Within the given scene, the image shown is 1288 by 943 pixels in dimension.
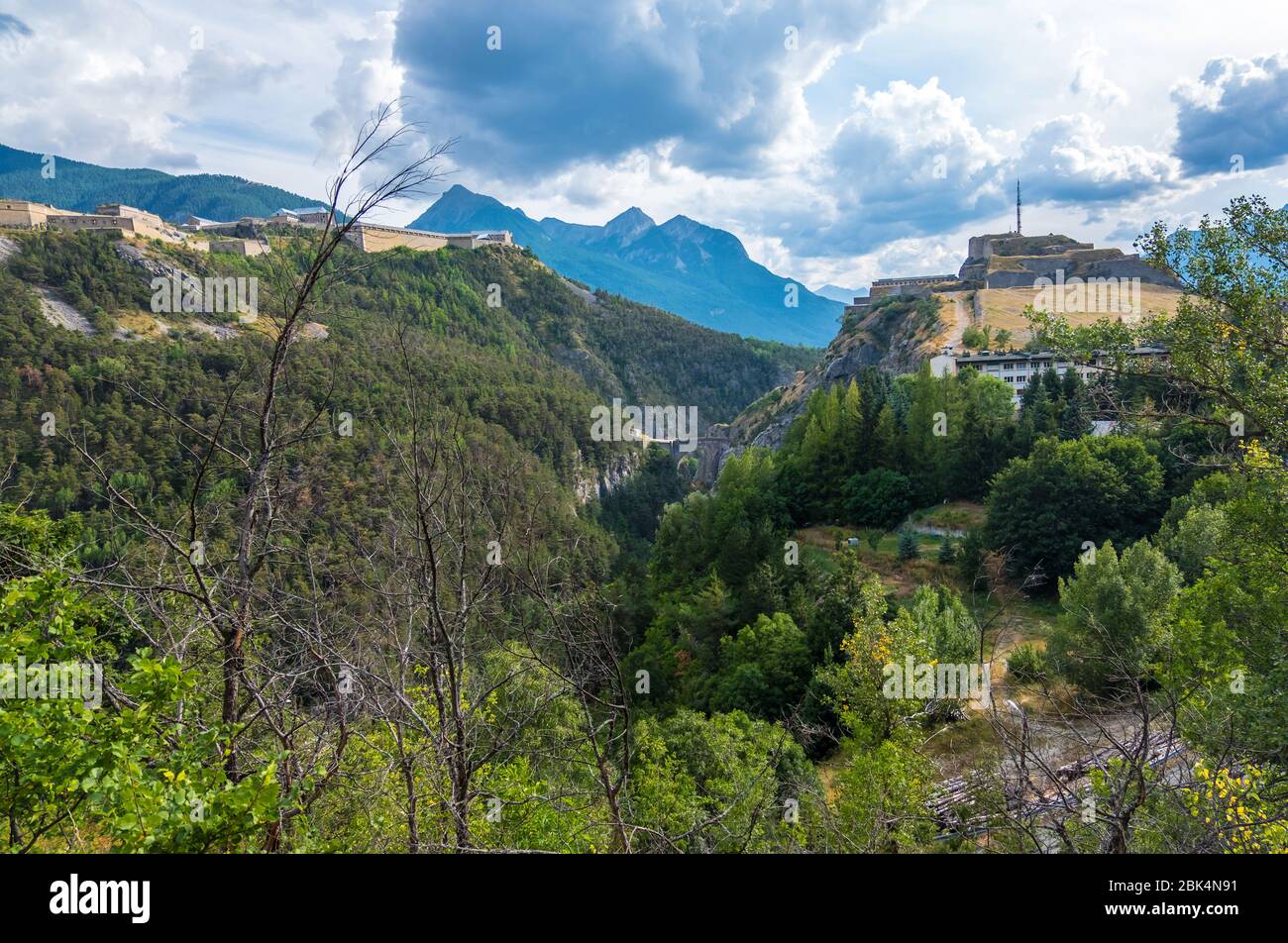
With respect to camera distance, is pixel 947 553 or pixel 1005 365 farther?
pixel 1005 365

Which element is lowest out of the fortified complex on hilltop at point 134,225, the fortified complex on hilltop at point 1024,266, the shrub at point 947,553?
the shrub at point 947,553

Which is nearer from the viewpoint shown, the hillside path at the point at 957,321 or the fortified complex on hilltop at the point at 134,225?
the hillside path at the point at 957,321

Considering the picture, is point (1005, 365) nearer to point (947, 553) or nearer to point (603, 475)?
point (947, 553)

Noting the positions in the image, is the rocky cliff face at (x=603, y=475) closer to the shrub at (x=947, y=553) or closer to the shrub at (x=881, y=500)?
the shrub at (x=881, y=500)

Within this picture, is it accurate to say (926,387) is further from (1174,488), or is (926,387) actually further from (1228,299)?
(1228,299)

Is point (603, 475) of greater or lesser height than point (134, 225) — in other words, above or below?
below

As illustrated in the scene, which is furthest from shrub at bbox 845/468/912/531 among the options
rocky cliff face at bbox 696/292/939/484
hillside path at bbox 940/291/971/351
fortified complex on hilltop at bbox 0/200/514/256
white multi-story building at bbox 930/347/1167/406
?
fortified complex on hilltop at bbox 0/200/514/256

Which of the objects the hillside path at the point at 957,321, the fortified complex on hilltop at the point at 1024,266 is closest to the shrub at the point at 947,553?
the hillside path at the point at 957,321

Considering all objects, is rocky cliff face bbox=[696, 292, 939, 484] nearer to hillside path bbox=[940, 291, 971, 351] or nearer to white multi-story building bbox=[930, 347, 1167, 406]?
hillside path bbox=[940, 291, 971, 351]

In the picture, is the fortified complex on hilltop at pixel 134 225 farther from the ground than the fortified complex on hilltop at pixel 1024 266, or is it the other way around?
the fortified complex on hilltop at pixel 134 225

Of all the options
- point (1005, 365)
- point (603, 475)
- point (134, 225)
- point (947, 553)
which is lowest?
point (947, 553)

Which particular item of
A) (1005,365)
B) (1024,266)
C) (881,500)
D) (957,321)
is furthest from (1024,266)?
(881,500)

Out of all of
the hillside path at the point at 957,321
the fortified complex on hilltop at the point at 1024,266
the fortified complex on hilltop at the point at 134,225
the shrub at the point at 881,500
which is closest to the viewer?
the shrub at the point at 881,500
